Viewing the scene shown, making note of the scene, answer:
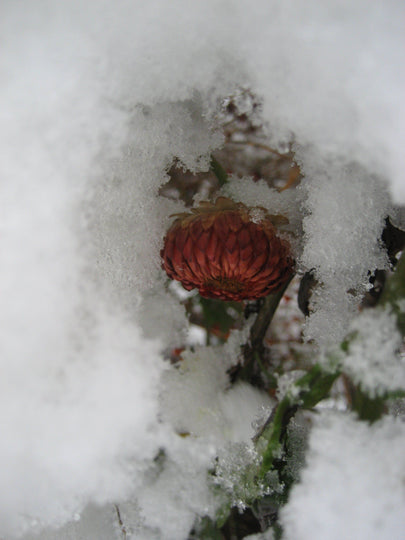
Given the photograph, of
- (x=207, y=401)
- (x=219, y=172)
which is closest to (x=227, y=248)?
(x=219, y=172)

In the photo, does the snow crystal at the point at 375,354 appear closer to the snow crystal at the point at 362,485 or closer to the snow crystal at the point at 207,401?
the snow crystal at the point at 362,485

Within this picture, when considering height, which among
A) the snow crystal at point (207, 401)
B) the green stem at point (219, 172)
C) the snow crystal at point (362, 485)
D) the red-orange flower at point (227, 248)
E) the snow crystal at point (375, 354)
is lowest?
the snow crystal at point (362, 485)

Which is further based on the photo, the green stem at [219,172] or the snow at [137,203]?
the green stem at [219,172]

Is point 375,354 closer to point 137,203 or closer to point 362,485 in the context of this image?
point 362,485

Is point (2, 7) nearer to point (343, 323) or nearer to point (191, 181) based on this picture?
point (191, 181)

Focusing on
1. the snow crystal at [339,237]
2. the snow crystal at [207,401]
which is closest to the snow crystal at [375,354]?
the snow crystal at [339,237]

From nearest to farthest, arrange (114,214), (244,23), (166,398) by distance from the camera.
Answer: (244,23)
(114,214)
(166,398)

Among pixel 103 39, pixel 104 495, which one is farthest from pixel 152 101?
pixel 104 495
